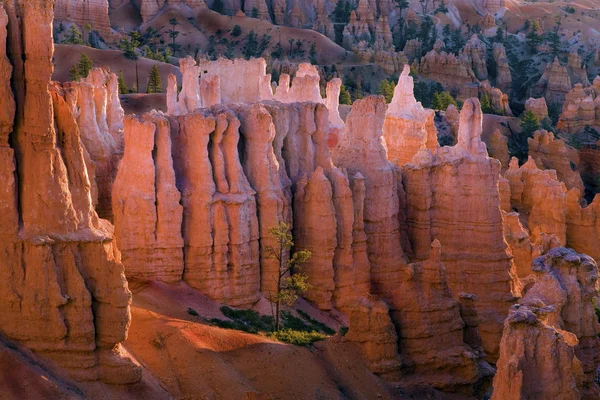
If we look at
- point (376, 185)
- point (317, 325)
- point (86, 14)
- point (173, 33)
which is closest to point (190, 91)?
point (376, 185)

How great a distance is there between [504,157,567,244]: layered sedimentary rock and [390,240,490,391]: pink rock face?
19733 millimetres

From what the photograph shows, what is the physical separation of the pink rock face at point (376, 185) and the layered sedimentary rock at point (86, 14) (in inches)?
2669

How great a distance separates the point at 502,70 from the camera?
112562 millimetres

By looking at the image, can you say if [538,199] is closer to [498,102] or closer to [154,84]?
[154,84]

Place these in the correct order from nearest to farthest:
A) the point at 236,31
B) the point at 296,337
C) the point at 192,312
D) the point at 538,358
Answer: the point at 538,358, the point at 192,312, the point at 296,337, the point at 236,31

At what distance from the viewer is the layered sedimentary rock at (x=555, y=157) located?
7006 cm

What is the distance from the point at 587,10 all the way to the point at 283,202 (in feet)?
378

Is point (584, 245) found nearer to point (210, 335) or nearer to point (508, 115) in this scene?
point (210, 335)

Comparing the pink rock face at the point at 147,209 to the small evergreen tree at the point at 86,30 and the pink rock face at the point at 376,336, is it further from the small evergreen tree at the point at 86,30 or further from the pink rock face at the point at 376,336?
the small evergreen tree at the point at 86,30

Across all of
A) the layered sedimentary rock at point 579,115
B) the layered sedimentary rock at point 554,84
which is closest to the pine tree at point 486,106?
the layered sedimentary rock at point 579,115

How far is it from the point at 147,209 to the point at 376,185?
883cm

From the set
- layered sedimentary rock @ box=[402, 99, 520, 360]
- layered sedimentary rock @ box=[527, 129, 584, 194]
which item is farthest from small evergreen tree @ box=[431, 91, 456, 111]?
layered sedimentary rock @ box=[402, 99, 520, 360]

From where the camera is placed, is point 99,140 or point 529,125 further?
point 529,125

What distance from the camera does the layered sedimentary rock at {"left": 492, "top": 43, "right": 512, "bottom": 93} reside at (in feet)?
365
